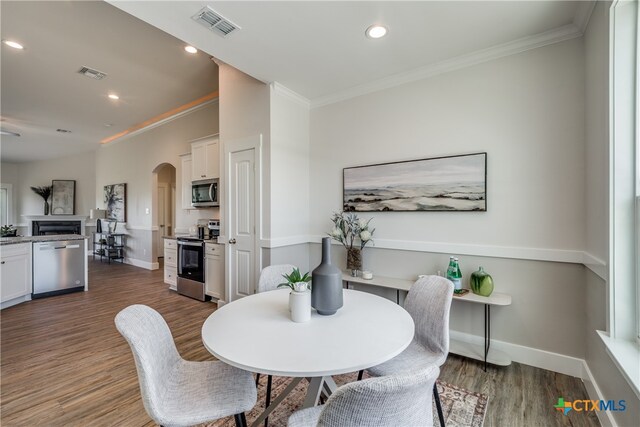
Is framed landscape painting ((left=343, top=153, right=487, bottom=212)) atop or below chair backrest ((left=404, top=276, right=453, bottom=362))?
atop

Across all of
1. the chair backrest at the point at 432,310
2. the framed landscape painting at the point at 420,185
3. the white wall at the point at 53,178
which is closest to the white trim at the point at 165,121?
the white wall at the point at 53,178

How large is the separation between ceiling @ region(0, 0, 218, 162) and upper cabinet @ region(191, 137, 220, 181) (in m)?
0.92

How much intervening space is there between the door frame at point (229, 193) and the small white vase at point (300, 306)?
191cm

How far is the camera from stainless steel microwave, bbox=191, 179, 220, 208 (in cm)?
436

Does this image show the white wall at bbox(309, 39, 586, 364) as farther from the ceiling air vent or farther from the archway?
the archway

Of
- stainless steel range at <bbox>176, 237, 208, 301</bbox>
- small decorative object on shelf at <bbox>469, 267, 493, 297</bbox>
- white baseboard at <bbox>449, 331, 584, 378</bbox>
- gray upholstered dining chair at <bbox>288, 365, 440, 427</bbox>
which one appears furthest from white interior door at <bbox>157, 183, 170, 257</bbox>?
gray upholstered dining chair at <bbox>288, 365, 440, 427</bbox>

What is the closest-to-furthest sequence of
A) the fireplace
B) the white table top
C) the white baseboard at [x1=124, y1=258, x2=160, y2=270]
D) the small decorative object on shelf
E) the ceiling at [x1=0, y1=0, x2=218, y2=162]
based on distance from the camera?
the white table top < the small decorative object on shelf < the ceiling at [x1=0, y1=0, x2=218, y2=162] < the white baseboard at [x1=124, y1=258, x2=160, y2=270] < the fireplace

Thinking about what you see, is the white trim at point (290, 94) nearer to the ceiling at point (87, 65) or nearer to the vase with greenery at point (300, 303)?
the ceiling at point (87, 65)

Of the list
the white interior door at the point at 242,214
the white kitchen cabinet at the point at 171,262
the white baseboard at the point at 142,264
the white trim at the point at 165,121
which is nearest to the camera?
the white interior door at the point at 242,214

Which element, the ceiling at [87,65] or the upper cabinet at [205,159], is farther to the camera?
the upper cabinet at [205,159]

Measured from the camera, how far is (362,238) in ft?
9.86

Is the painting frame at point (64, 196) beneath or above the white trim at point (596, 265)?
above

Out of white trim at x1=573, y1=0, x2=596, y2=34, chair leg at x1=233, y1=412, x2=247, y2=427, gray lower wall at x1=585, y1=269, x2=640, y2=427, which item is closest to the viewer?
chair leg at x1=233, y1=412, x2=247, y2=427

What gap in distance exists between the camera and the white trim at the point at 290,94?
3.21 m
